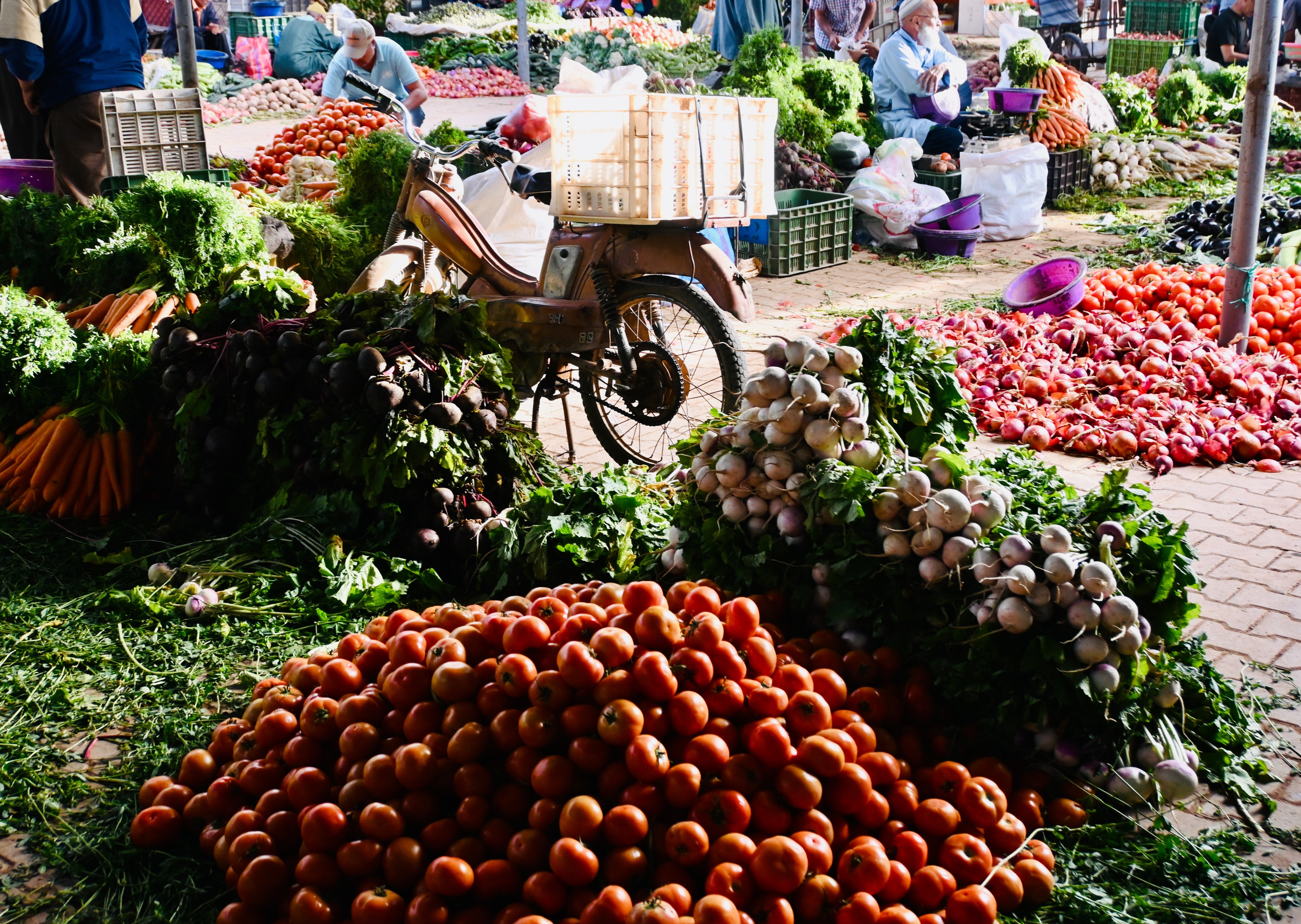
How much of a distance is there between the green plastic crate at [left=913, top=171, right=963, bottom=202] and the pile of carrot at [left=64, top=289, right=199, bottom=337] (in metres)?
6.68

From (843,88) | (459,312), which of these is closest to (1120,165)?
(843,88)

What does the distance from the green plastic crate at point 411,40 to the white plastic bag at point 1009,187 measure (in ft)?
46.7

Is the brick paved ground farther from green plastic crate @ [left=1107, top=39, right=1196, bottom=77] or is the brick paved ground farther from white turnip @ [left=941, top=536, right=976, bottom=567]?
green plastic crate @ [left=1107, top=39, right=1196, bottom=77]

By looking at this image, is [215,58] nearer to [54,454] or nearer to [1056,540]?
[54,454]

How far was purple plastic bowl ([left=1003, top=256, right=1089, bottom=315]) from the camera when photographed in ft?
21.3

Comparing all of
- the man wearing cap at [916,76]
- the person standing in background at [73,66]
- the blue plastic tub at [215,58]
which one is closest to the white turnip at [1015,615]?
the person standing in background at [73,66]

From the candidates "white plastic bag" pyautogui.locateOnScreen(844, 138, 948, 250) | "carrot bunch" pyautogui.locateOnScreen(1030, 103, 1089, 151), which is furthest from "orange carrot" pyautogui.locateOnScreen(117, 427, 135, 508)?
"carrot bunch" pyautogui.locateOnScreen(1030, 103, 1089, 151)

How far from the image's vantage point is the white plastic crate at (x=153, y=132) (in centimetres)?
650

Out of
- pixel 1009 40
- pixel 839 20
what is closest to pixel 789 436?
pixel 1009 40

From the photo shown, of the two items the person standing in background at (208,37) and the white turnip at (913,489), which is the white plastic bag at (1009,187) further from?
the person standing in background at (208,37)

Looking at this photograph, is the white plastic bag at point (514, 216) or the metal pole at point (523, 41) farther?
the metal pole at point (523, 41)

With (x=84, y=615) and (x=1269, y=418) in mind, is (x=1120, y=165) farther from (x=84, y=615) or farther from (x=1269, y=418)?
(x=84, y=615)

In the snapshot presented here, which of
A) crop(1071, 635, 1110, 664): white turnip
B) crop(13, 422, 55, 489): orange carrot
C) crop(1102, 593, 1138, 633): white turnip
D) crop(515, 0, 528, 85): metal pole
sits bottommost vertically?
crop(13, 422, 55, 489): orange carrot

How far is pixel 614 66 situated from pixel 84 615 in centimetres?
1438
